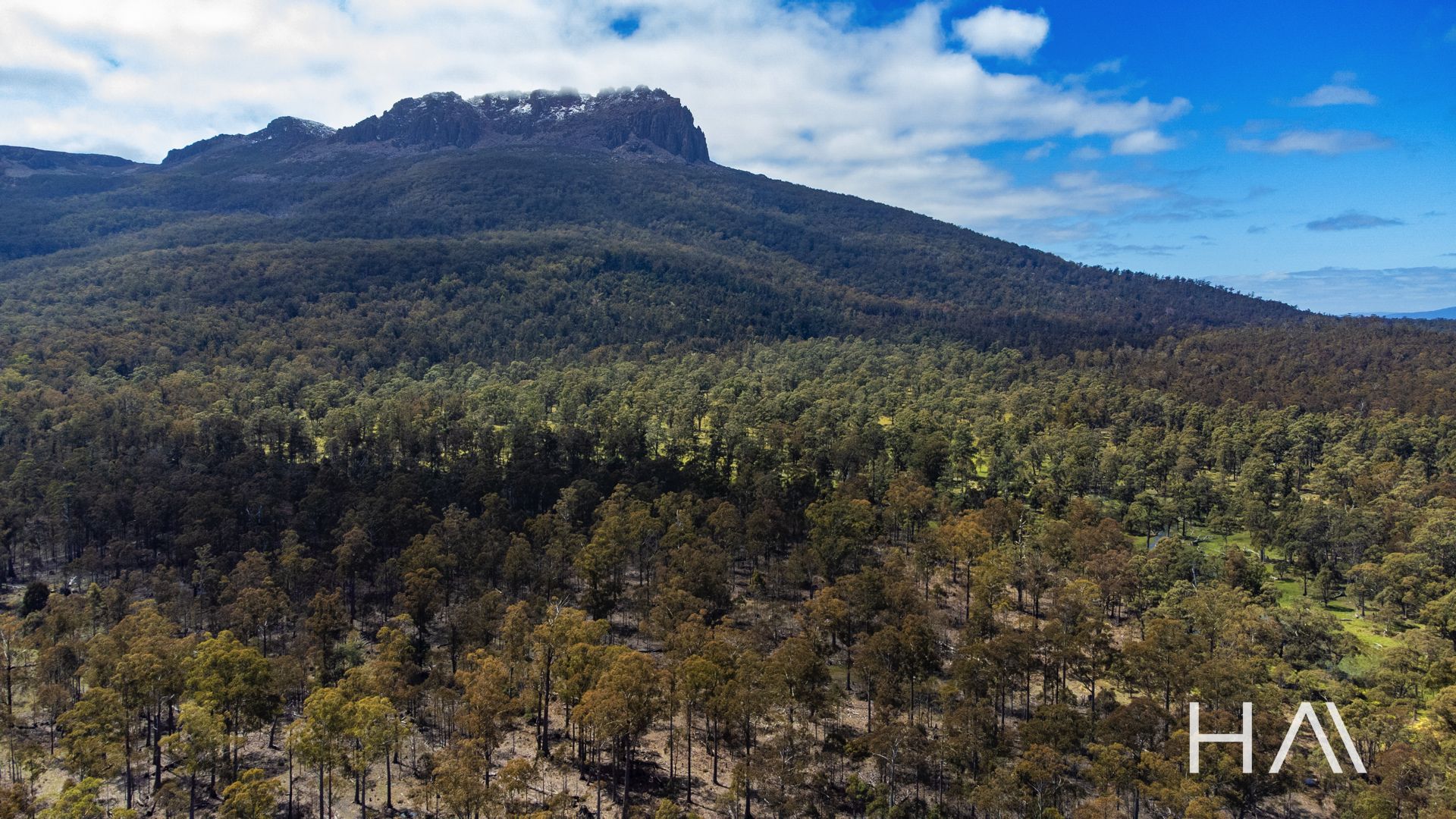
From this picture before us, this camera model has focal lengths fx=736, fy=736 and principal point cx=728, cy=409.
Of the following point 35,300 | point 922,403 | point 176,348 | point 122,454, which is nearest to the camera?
point 122,454

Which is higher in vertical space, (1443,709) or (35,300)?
(35,300)

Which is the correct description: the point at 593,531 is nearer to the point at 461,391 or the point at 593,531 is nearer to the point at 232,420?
the point at 232,420

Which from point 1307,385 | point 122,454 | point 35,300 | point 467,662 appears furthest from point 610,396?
point 35,300

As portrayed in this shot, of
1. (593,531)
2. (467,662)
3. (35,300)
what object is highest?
(35,300)

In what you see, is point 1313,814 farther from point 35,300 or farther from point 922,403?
point 35,300

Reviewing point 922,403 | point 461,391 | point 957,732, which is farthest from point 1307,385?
point 461,391

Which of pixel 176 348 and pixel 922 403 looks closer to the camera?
pixel 922 403

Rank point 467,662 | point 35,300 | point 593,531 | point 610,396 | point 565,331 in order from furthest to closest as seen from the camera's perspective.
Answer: point 565,331, point 35,300, point 610,396, point 593,531, point 467,662
